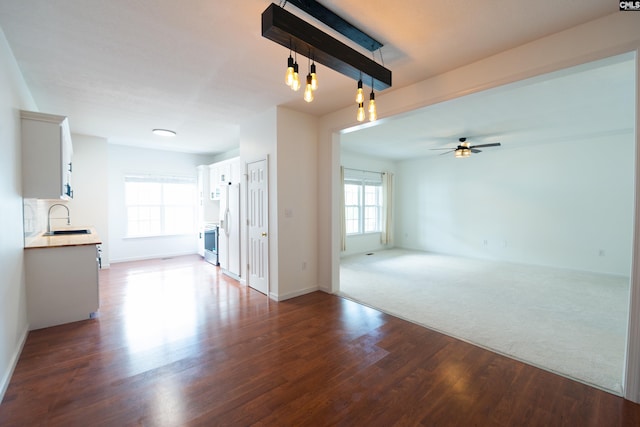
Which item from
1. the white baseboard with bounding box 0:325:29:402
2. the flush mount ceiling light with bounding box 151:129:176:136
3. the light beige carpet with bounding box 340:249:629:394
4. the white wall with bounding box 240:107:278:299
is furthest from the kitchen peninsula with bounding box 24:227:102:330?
the light beige carpet with bounding box 340:249:629:394

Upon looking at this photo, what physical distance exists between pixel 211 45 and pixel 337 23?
1115 millimetres

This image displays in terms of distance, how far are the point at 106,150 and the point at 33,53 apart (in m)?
3.75

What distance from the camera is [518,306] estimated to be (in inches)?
146

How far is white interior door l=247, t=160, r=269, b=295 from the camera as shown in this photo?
13.4 feet

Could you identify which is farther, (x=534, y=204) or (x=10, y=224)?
(x=534, y=204)

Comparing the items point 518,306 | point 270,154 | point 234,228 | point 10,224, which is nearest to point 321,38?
point 270,154

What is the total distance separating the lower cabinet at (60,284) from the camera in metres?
3.00

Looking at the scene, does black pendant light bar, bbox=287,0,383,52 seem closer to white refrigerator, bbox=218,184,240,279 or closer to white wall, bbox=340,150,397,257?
white refrigerator, bbox=218,184,240,279

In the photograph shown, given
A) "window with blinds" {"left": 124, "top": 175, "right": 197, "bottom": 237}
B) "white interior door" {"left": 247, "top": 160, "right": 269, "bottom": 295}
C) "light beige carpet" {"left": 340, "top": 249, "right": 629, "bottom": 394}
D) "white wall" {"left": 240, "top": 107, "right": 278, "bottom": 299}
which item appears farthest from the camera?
"window with blinds" {"left": 124, "top": 175, "right": 197, "bottom": 237}

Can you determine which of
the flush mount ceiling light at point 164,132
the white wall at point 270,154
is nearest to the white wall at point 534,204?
the white wall at point 270,154

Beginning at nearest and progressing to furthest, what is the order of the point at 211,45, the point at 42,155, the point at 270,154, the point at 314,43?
1. the point at 314,43
2. the point at 211,45
3. the point at 42,155
4. the point at 270,154

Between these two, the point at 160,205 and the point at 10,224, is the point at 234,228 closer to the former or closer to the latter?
the point at 10,224

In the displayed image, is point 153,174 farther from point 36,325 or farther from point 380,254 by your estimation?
point 380,254

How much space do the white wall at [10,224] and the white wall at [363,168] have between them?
578 centimetres
